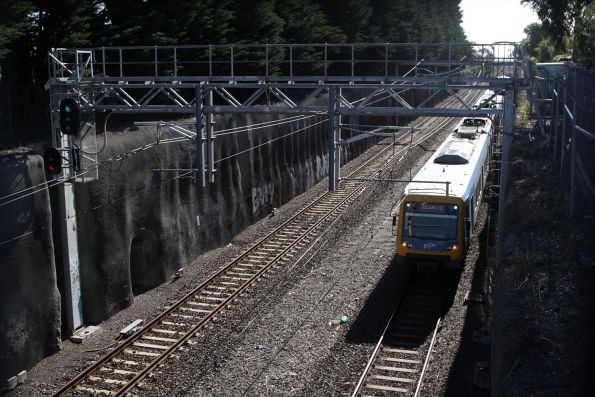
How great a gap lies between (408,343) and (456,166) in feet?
23.7

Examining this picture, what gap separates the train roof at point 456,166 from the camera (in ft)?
59.7

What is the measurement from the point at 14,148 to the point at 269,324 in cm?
664

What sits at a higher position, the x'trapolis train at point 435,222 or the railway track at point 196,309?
the x'trapolis train at point 435,222

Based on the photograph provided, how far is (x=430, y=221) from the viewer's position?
58.4ft

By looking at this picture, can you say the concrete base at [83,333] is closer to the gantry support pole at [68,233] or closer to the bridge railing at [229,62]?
the gantry support pole at [68,233]

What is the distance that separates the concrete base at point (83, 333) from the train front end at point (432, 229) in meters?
7.57

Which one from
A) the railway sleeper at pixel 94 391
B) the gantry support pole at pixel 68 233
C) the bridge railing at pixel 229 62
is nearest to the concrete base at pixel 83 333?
the gantry support pole at pixel 68 233

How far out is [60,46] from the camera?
1791 centimetres

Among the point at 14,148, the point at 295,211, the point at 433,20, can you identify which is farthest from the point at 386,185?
the point at 433,20

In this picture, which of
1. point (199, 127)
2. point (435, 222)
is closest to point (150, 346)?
point (199, 127)

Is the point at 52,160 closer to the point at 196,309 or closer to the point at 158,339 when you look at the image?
the point at 158,339

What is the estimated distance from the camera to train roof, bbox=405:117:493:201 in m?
18.2

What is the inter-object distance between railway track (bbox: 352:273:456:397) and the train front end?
0.85 meters

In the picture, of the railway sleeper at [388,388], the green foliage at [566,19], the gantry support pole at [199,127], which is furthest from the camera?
the green foliage at [566,19]
